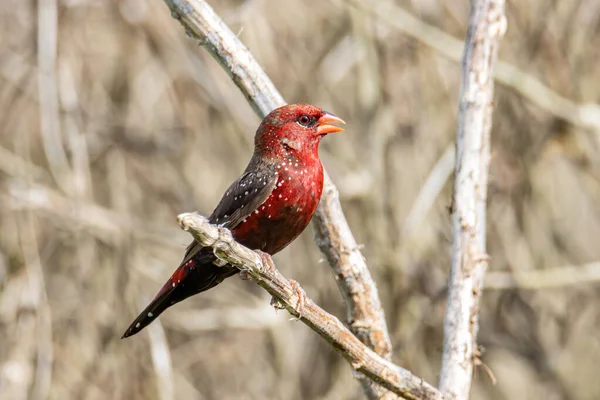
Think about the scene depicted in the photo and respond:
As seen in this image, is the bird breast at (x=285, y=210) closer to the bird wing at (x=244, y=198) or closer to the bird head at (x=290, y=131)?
the bird wing at (x=244, y=198)

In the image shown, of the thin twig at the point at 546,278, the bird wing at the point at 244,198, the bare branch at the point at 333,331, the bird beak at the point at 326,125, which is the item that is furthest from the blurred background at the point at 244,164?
the bare branch at the point at 333,331

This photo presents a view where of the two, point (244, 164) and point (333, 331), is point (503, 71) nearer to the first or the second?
point (244, 164)

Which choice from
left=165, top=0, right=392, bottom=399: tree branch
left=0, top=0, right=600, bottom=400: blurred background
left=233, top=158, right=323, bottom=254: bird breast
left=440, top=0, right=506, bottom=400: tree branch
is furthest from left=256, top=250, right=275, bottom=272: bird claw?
left=0, top=0, right=600, bottom=400: blurred background

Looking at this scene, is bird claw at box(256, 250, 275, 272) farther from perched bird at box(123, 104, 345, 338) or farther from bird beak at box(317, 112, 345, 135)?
bird beak at box(317, 112, 345, 135)

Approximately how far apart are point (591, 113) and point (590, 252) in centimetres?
196

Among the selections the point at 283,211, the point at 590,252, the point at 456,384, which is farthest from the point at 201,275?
the point at 590,252

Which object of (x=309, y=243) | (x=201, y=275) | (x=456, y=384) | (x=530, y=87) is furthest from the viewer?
(x=309, y=243)

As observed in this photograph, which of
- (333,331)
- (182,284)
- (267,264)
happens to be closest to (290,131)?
(182,284)

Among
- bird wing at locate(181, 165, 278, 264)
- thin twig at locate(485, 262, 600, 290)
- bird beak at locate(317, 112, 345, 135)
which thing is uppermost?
thin twig at locate(485, 262, 600, 290)

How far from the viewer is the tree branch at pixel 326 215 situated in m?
3.84

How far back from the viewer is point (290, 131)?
4.07 metres

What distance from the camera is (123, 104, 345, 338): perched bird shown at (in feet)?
12.3

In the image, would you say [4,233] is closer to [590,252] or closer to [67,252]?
[67,252]

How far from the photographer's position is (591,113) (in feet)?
21.1
